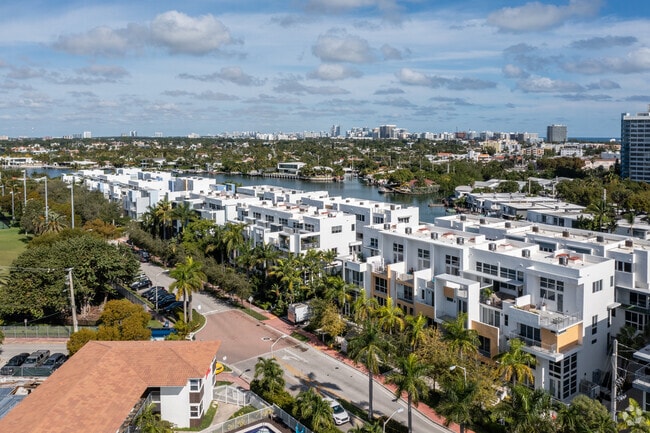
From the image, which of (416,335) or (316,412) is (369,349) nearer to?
(316,412)

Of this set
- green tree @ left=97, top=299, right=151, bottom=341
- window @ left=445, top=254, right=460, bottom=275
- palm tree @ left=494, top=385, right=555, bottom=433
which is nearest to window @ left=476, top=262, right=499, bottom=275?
window @ left=445, top=254, right=460, bottom=275

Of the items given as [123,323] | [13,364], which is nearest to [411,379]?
[123,323]

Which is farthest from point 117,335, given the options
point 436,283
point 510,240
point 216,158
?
point 216,158

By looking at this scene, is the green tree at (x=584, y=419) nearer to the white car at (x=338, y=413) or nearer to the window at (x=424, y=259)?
the white car at (x=338, y=413)

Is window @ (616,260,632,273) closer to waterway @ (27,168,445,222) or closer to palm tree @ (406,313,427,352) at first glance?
palm tree @ (406,313,427,352)

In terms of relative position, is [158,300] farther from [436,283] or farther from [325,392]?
[436,283]
